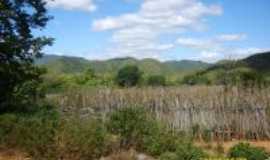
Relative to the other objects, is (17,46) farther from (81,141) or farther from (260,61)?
(260,61)

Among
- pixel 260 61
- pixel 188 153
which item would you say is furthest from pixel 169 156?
pixel 260 61

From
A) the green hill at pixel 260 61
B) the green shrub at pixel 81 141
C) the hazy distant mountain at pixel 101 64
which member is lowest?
the green shrub at pixel 81 141

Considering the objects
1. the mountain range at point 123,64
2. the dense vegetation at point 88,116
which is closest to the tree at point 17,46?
the dense vegetation at point 88,116

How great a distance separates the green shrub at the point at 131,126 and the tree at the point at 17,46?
4.54 m

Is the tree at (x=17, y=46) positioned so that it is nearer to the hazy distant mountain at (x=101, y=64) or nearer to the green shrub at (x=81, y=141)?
the green shrub at (x=81, y=141)

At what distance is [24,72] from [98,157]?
527cm

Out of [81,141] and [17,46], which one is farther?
[17,46]

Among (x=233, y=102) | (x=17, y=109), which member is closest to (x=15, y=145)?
(x=17, y=109)

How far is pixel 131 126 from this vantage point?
381 inches

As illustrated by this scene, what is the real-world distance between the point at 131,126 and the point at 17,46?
16.9 ft

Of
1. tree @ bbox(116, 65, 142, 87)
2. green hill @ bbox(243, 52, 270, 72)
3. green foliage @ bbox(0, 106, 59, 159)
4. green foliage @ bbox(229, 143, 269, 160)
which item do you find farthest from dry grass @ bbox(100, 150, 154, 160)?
green hill @ bbox(243, 52, 270, 72)

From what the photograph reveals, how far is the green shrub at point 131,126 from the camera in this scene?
381 inches

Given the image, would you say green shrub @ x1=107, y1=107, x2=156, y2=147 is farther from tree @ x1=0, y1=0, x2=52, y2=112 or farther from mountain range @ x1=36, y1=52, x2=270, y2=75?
mountain range @ x1=36, y1=52, x2=270, y2=75

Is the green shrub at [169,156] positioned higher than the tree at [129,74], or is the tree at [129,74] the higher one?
the tree at [129,74]
